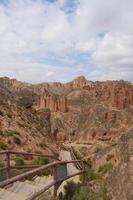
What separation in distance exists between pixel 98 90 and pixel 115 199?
375 feet

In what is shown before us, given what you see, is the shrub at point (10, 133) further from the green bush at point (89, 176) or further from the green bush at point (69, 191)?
the green bush at point (69, 191)

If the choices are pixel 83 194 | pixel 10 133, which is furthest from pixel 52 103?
pixel 83 194

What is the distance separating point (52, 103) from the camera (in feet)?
394

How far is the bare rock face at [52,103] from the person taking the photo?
11519cm

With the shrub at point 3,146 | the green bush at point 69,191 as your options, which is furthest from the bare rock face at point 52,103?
the green bush at point 69,191

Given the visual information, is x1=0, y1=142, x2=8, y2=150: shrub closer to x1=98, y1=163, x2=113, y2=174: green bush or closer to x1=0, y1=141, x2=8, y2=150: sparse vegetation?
x1=0, y1=141, x2=8, y2=150: sparse vegetation

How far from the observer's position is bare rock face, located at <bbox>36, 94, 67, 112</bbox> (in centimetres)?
11519

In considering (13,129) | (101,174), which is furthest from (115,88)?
(101,174)

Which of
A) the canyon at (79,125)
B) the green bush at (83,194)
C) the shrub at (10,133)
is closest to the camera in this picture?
the green bush at (83,194)

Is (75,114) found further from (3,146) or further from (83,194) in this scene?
(83,194)

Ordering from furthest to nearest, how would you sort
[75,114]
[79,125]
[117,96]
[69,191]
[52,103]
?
[52,103], [117,96], [75,114], [79,125], [69,191]

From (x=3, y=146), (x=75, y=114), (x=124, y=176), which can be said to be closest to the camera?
(x=124, y=176)

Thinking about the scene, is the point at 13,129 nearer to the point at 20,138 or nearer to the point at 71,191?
the point at 20,138

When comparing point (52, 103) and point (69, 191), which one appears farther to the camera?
point (52, 103)
